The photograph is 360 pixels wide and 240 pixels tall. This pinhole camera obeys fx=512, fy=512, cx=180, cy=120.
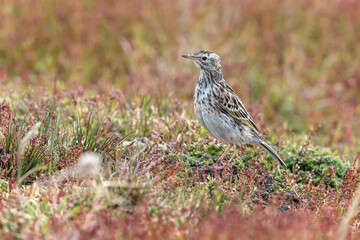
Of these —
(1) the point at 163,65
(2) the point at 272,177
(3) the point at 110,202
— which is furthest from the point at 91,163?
(1) the point at 163,65

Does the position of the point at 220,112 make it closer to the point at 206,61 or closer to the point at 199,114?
the point at 199,114

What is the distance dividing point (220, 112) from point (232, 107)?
22cm

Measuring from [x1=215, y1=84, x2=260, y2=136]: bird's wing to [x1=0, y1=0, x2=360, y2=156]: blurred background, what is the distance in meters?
3.12

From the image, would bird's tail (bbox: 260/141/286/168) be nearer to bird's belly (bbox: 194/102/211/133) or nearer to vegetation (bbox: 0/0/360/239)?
vegetation (bbox: 0/0/360/239)

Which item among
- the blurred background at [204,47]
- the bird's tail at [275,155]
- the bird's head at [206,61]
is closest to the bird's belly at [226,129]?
the bird's tail at [275,155]

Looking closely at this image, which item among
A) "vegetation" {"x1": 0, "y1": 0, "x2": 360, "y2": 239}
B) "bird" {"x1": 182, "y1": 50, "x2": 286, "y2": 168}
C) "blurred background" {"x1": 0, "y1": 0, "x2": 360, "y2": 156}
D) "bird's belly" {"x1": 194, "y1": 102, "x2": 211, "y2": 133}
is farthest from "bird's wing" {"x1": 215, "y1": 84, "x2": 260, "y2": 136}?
"blurred background" {"x1": 0, "y1": 0, "x2": 360, "y2": 156}

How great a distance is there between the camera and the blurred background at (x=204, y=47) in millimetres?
9812

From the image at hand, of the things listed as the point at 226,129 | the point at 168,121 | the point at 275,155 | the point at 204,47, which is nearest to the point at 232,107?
the point at 226,129

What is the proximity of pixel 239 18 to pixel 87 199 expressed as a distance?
8482 mm

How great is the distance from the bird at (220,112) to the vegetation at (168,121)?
25 cm

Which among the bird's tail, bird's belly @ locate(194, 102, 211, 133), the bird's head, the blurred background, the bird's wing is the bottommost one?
the bird's tail

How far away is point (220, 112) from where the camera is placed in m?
5.74

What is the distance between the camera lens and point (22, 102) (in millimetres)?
6898

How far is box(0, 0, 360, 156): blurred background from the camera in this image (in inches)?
386
